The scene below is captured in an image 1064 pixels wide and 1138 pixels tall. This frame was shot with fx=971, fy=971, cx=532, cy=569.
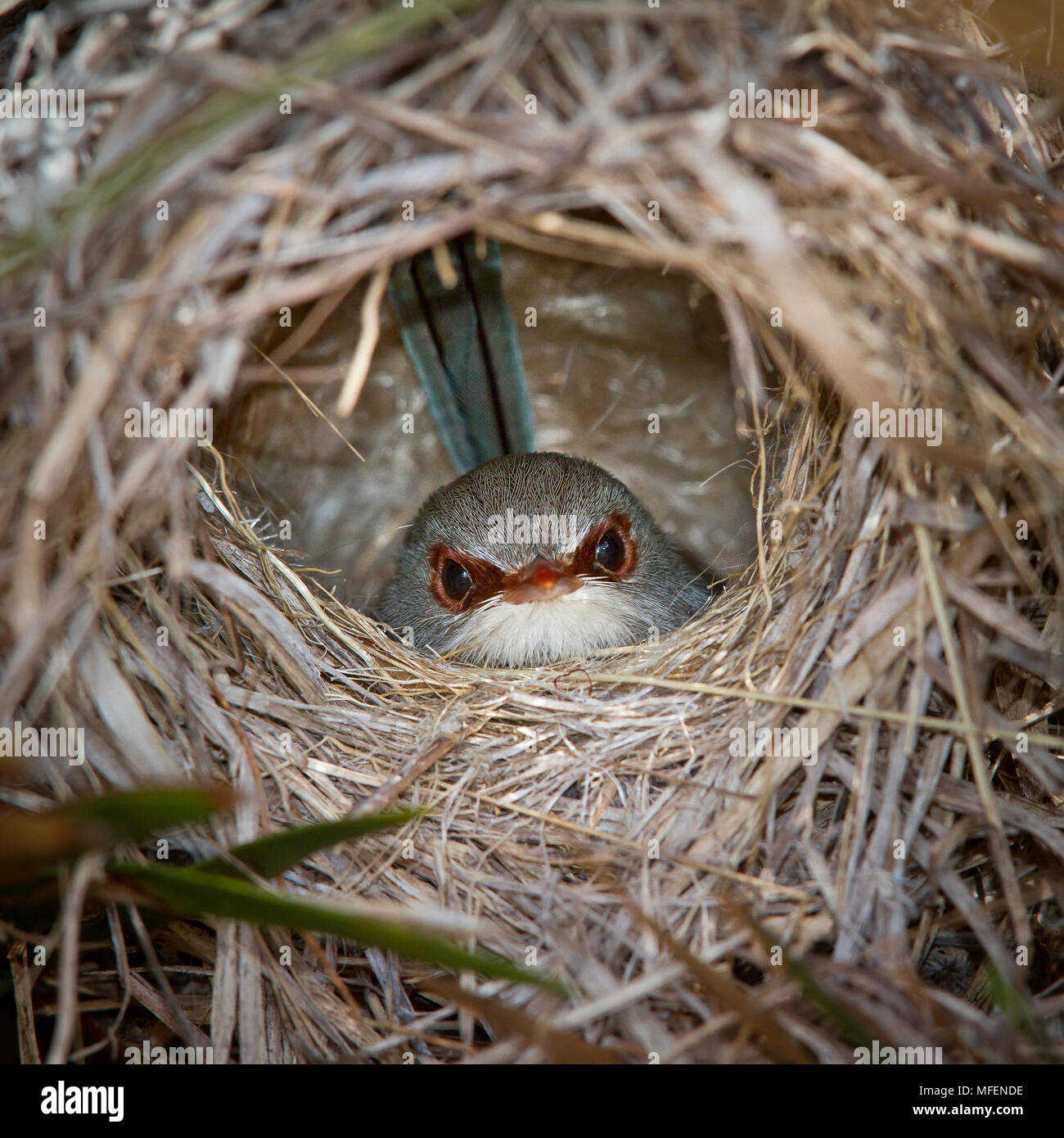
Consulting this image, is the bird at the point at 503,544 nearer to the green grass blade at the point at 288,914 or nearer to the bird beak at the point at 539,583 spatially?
the bird beak at the point at 539,583

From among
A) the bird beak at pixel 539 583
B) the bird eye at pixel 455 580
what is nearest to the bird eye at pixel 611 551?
the bird beak at pixel 539 583

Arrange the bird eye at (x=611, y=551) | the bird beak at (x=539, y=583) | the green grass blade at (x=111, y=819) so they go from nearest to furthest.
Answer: the green grass blade at (x=111, y=819)
the bird beak at (x=539, y=583)
the bird eye at (x=611, y=551)

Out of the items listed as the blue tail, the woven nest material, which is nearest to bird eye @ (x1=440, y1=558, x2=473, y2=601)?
the blue tail

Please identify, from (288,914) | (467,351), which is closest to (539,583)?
(467,351)

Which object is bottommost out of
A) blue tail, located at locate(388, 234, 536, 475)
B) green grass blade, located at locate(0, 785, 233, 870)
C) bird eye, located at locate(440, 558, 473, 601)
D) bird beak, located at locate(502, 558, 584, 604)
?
green grass blade, located at locate(0, 785, 233, 870)

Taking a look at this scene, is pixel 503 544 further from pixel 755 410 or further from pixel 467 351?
pixel 755 410

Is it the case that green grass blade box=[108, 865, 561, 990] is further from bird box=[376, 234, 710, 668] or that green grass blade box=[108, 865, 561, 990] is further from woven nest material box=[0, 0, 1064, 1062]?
bird box=[376, 234, 710, 668]
